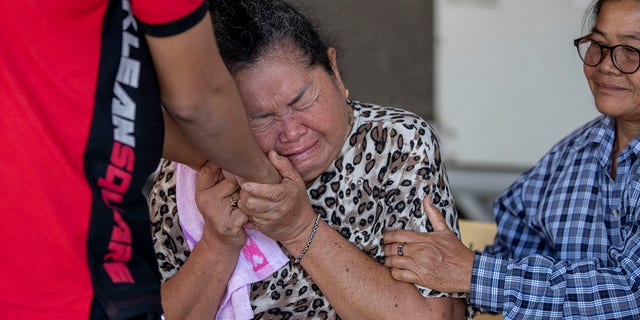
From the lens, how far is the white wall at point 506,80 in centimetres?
538

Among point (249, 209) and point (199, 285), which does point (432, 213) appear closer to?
point (249, 209)

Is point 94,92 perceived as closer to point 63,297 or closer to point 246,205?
point 63,297

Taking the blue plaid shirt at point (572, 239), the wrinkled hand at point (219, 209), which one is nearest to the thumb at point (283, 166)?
the wrinkled hand at point (219, 209)

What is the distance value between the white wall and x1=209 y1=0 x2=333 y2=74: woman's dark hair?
10.2 ft

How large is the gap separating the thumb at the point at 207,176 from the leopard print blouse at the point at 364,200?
212 mm

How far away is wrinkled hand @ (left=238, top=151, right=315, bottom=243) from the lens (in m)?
2.34

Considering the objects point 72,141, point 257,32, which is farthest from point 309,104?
point 72,141

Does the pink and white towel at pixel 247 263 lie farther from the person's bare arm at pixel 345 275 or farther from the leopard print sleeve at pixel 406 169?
the leopard print sleeve at pixel 406 169

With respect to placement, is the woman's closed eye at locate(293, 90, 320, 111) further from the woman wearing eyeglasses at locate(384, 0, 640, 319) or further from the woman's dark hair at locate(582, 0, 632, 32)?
the woman's dark hair at locate(582, 0, 632, 32)

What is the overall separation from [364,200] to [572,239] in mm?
646

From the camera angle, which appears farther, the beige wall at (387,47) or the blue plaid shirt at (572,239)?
the beige wall at (387,47)

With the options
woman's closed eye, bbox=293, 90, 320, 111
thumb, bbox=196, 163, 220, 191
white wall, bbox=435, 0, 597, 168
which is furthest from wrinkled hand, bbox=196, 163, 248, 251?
white wall, bbox=435, 0, 597, 168

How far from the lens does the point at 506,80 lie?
5.60 metres

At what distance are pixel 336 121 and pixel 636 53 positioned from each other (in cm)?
84
